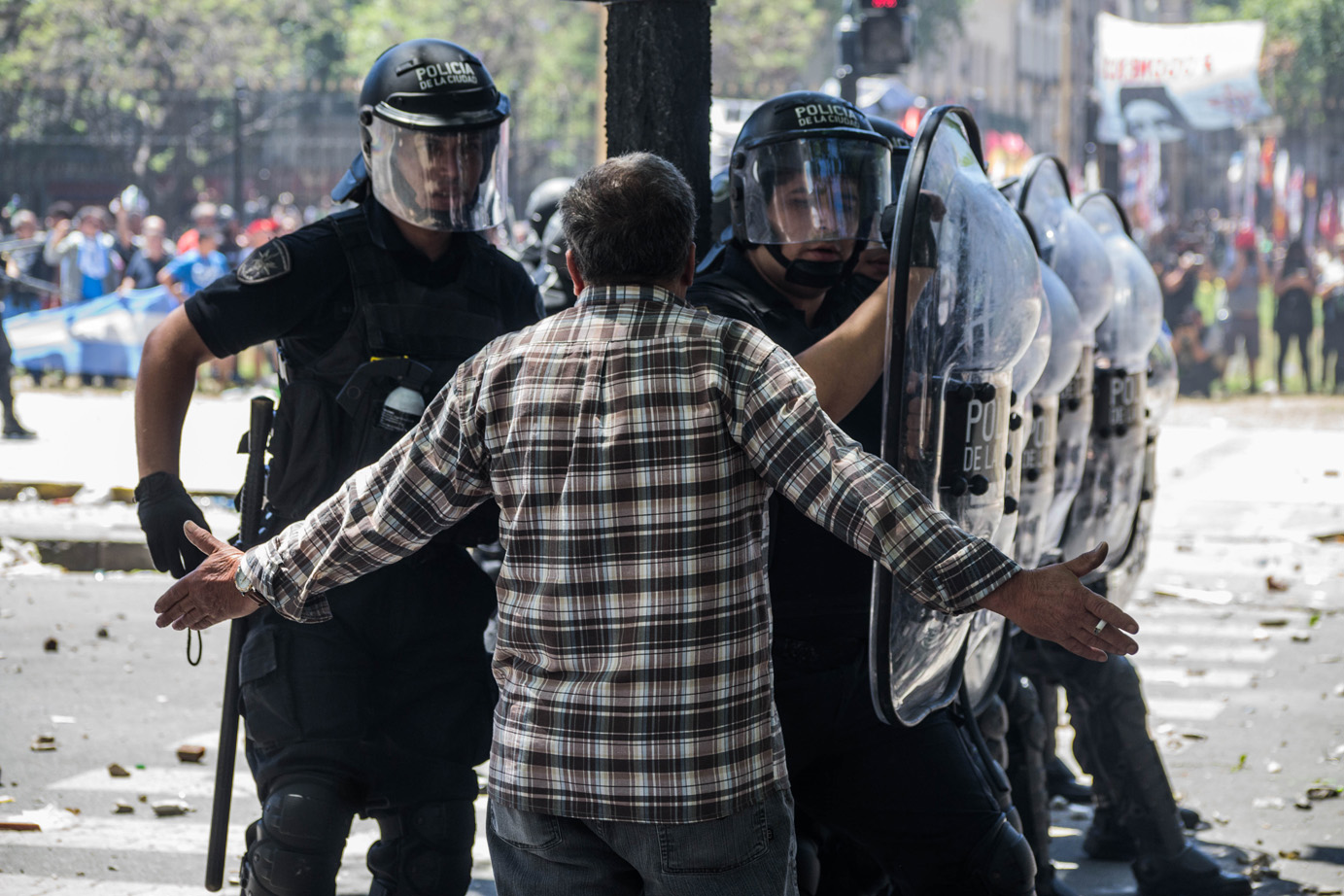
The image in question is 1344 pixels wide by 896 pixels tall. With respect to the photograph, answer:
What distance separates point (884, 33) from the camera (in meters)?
11.1

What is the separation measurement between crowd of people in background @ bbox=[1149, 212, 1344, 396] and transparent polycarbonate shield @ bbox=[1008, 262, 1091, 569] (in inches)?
544

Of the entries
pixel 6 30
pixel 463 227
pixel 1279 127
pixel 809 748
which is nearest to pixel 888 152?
pixel 463 227

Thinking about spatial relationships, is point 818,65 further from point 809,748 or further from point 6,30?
point 809,748

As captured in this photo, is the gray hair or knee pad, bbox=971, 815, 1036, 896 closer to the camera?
the gray hair

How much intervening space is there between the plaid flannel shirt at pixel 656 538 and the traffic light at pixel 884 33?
366 inches

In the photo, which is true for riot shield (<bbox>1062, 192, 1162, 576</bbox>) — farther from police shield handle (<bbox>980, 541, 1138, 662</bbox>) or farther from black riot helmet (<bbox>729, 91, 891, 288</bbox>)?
police shield handle (<bbox>980, 541, 1138, 662</bbox>)

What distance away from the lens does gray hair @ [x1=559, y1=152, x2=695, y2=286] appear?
2225mm

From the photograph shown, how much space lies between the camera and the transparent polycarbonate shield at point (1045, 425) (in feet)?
11.4

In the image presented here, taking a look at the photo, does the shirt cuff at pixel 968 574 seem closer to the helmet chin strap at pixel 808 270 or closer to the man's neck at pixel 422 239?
the helmet chin strap at pixel 808 270

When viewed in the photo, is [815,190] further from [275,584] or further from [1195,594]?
[1195,594]

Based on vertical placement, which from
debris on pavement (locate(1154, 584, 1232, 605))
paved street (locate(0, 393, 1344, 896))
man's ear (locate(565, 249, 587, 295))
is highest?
man's ear (locate(565, 249, 587, 295))

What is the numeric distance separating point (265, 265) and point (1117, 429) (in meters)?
2.02

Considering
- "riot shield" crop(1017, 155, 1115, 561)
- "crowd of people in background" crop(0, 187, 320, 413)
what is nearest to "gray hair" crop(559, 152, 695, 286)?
"riot shield" crop(1017, 155, 1115, 561)

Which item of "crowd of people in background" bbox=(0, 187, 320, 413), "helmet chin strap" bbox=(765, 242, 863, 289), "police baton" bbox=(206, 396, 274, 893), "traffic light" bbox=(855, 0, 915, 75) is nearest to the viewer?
"helmet chin strap" bbox=(765, 242, 863, 289)
